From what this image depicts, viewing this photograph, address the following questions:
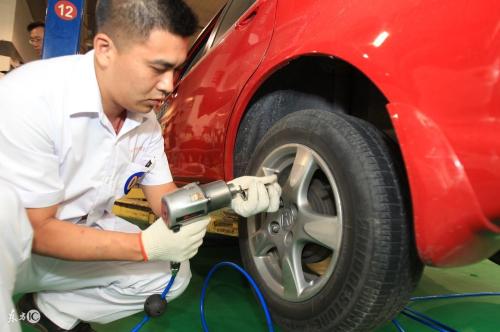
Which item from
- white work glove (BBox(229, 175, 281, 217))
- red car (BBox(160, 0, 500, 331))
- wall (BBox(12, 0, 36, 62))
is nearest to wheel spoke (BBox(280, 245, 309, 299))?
red car (BBox(160, 0, 500, 331))

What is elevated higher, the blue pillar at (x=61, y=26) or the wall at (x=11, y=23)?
the blue pillar at (x=61, y=26)

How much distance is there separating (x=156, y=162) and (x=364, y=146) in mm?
815

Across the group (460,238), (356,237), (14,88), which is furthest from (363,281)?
(14,88)

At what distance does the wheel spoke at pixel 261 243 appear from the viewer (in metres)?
1.24

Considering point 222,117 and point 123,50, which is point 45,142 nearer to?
point 123,50

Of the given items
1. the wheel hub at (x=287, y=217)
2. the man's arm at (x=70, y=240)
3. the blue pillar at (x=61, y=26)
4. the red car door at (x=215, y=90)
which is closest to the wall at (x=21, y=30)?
the blue pillar at (x=61, y=26)

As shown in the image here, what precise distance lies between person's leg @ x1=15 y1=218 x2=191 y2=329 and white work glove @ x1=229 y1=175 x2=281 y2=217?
0.47 m

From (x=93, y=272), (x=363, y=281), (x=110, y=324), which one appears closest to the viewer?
(x=363, y=281)

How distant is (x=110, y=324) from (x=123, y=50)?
1052mm

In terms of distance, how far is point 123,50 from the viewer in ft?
3.43

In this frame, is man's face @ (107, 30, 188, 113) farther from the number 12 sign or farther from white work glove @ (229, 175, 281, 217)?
the number 12 sign

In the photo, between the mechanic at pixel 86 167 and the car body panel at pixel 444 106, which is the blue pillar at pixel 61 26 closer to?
the mechanic at pixel 86 167

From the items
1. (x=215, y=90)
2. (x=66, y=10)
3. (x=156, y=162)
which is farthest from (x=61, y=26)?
(x=156, y=162)

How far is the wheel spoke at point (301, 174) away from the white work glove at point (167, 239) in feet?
0.90
